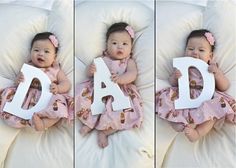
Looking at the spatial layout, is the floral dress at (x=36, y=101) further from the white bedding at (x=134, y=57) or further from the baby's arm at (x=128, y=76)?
the baby's arm at (x=128, y=76)

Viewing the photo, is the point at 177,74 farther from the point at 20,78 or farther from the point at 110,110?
the point at 20,78

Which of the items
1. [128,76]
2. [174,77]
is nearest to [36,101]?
[128,76]

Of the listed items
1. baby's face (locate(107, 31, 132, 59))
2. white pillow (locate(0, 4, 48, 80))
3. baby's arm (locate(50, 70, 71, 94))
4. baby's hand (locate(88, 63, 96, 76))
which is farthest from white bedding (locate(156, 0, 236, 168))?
white pillow (locate(0, 4, 48, 80))

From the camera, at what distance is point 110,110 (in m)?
1.81

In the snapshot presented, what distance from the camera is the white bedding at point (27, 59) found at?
1.84 meters

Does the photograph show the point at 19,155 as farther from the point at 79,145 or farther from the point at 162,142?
the point at 162,142

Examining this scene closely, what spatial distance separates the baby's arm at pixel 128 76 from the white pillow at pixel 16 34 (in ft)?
1.10

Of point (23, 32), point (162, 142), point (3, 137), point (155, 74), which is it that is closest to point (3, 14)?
point (23, 32)

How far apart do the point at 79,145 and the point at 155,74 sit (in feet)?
1.27

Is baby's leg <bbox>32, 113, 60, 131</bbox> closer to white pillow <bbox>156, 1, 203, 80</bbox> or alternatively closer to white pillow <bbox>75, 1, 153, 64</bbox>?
white pillow <bbox>75, 1, 153, 64</bbox>

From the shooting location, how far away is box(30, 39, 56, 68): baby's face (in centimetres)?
184

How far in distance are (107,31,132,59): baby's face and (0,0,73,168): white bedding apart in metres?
0.16

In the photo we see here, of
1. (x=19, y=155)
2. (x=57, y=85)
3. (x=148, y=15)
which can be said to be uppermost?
(x=148, y=15)

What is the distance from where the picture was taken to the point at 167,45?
6.06 feet
